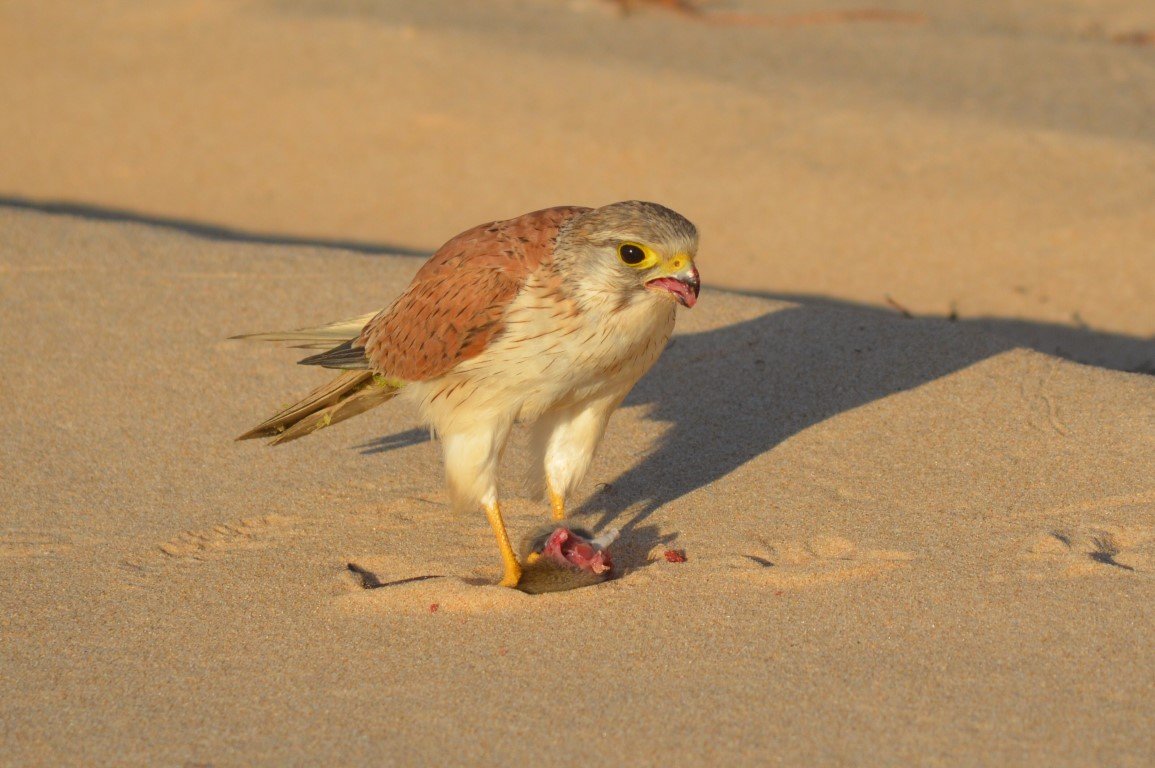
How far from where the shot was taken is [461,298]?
14.4 ft

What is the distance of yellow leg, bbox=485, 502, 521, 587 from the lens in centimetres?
447

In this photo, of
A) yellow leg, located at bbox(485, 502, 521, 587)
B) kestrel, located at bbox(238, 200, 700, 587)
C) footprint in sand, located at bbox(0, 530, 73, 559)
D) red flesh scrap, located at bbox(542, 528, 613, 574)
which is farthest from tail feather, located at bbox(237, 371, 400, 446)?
red flesh scrap, located at bbox(542, 528, 613, 574)

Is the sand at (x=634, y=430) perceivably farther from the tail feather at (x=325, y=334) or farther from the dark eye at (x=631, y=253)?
the dark eye at (x=631, y=253)

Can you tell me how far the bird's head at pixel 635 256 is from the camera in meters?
4.04

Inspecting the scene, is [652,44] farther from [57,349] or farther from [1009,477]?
[1009,477]

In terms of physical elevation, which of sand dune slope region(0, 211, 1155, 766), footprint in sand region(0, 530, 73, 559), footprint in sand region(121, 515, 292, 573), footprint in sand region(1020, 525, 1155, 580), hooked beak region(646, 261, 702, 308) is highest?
hooked beak region(646, 261, 702, 308)

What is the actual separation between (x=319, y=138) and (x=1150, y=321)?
21.7 feet

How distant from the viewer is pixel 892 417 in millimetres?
5633

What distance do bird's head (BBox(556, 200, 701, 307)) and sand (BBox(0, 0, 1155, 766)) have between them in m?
1.02

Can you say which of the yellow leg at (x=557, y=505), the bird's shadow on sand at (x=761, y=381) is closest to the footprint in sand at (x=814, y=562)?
the bird's shadow on sand at (x=761, y=381)

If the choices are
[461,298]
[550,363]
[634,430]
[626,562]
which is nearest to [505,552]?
[626,562]

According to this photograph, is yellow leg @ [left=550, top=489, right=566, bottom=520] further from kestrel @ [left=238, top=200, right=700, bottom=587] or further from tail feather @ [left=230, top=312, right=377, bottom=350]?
tail feather @ [left=230, top=312, right=377, bottom=350]

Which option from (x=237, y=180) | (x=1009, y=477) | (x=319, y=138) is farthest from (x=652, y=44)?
(x=1009, y=477)

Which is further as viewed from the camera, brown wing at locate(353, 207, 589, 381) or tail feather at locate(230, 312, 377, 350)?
tail feather at locate(230, 312, 377, 350)
